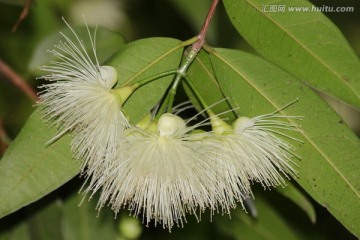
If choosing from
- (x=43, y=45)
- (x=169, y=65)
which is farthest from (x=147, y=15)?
(x=169, y=65)

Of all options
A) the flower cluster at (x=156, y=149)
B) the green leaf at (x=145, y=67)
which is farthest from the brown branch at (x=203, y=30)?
the flower cluster at (x=156, y=149)

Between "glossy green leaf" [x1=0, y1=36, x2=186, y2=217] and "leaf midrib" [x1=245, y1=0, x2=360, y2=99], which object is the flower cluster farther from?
"leaf midrib" [x1=245, y1=0, x2=360, y2=99]

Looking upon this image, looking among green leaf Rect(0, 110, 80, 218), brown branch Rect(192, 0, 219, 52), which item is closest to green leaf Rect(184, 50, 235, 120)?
brown branch Rect(192, 0, 219, 52)

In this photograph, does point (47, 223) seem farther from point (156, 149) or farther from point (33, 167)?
point (156, 149)

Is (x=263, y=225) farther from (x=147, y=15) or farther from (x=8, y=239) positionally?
(x=147, y=15)

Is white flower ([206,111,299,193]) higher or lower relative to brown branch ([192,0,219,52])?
lower

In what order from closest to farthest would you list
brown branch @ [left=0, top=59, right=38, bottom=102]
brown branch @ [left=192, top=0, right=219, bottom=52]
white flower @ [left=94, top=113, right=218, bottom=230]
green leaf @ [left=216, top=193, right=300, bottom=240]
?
white flower @ [left=94, top=113, right=218, bottom=230]
brown branch @ [left=192, top=0, right=219, bottom=52]
brown branch @ [left=0, top=59, right=38, bottom=102]
green leaf @ [left=216, top=193, right=300, bottom=240]

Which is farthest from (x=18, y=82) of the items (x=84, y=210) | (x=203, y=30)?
(x=203, y=30)

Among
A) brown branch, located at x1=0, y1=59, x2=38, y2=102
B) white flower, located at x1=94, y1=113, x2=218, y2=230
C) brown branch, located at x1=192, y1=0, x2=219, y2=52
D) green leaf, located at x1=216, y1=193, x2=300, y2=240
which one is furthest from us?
green leaf, located at x1=216, y1=193, x2=300, y2=240
